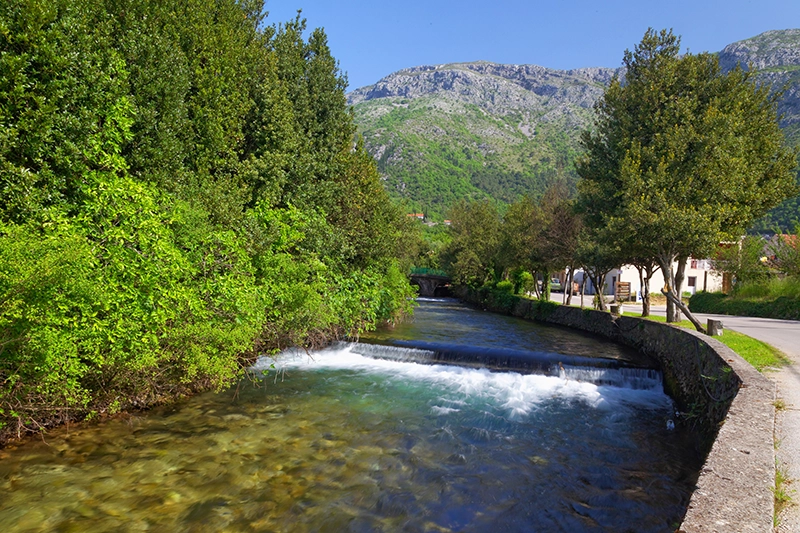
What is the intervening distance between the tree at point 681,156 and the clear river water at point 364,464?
6544 millimetres

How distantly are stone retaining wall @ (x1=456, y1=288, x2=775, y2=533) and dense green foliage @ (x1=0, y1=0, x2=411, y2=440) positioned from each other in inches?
283

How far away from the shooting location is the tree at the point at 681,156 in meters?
16.9

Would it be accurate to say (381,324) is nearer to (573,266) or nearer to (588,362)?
(588,362)

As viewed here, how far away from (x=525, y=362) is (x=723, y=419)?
8.13 metres

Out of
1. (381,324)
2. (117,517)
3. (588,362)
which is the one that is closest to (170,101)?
(117,517)

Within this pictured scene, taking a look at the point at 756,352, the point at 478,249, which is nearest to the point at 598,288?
the point at 756,352

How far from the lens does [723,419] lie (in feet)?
24.1

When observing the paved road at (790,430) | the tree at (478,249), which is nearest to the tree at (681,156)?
the paved road at (790,430)

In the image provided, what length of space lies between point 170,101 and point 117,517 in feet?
28.4

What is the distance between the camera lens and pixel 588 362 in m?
15.1

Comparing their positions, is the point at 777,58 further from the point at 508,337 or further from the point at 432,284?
the point at 508,337

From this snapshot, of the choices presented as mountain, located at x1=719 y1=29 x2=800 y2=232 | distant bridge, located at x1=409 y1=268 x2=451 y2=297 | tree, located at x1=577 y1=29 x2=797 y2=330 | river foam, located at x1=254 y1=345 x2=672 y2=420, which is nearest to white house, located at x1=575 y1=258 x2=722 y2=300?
distant bridge, located at x1=409 y1=268 x2=451 y2=297

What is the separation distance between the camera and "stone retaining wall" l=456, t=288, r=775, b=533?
385 centimetres

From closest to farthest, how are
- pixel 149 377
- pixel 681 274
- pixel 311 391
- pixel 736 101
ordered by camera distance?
1. pixel 149 377
2. pixel 311 391
3. pixel 736 101
4. pixel 681 274
